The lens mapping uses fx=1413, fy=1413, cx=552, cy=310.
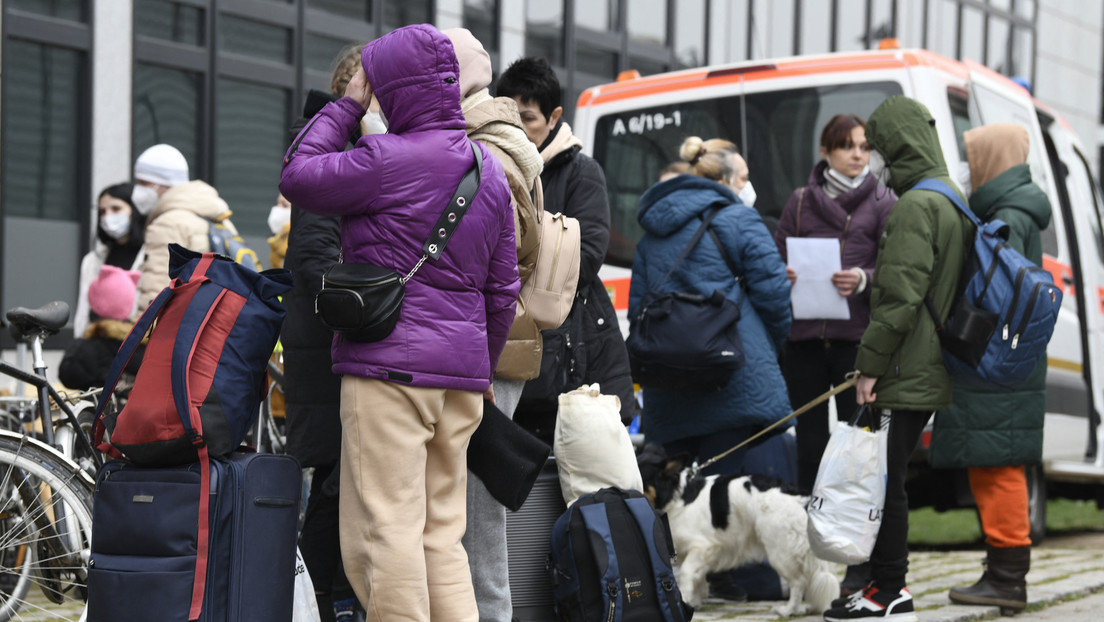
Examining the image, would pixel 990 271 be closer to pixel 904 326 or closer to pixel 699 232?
pixel 904 326

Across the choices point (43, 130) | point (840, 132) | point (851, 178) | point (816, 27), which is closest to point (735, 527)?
point (851, 178)

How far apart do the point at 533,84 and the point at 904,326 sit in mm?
1615

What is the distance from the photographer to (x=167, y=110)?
10.7 meters

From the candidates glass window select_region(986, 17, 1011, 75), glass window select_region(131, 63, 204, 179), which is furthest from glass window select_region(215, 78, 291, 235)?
glass window select_region(986, 17, 1011, 75)

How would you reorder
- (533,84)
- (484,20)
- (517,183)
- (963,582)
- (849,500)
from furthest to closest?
(484,20), (963,582), (849,500), (533,84), (517,183)

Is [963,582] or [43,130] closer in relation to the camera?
[963,582]

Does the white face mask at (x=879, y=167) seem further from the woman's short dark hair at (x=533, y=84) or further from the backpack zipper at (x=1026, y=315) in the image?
the woman's short dark hair at (x=533, y=84)

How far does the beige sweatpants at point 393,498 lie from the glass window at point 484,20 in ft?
33.9

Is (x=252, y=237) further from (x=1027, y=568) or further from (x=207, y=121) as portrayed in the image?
(x=1027, y=568)

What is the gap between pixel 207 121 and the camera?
1102 cm

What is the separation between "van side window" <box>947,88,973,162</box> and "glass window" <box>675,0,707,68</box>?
974 centimetres

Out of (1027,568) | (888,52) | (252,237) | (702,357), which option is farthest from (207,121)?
(1027,568)

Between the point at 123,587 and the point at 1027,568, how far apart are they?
3.75 meters

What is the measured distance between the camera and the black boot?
18.7ft
